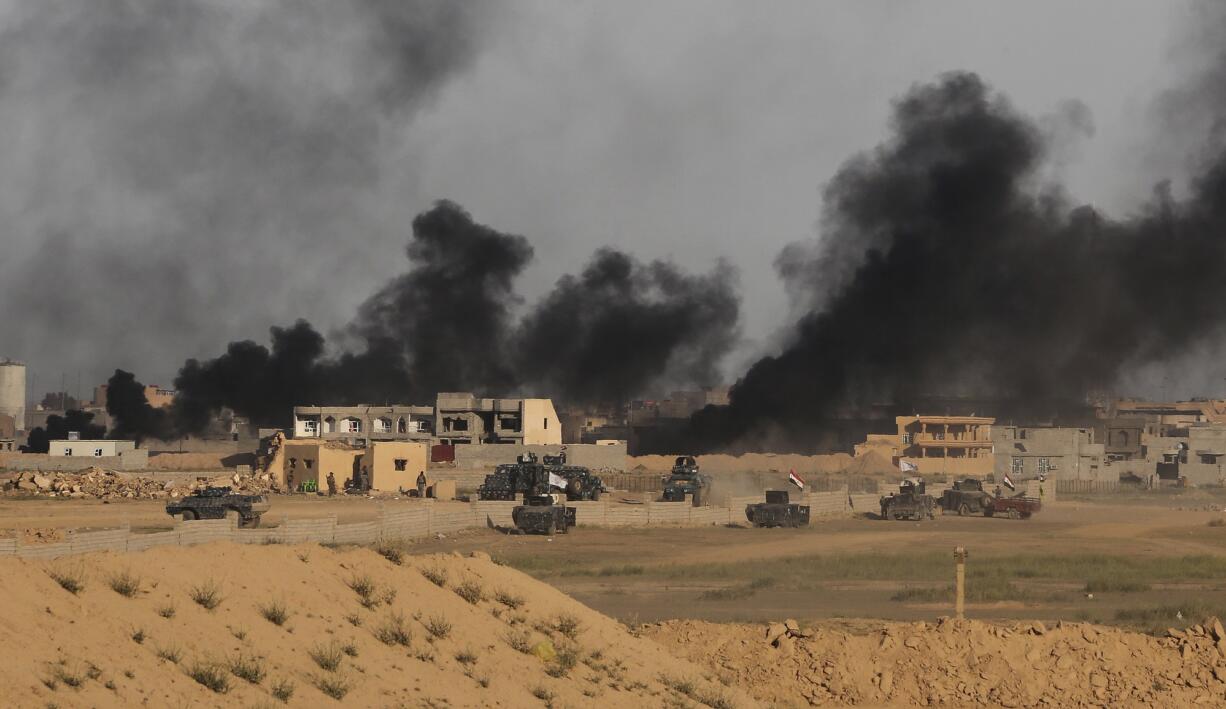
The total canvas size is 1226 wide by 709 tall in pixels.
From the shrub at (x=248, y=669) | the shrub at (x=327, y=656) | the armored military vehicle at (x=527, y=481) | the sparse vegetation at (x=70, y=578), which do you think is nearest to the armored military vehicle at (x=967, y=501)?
the armored military vehicle at (x=527, y=481)

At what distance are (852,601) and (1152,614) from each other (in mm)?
6446

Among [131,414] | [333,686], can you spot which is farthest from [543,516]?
[131,414]

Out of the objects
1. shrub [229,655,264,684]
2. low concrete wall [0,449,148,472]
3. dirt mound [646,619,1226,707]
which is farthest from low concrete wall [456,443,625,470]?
shrub [229,655,264,684]

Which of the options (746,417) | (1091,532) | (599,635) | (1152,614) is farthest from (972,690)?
(746,417)

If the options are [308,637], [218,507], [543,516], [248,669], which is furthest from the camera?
[543,516]

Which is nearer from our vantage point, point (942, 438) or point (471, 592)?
point (471, 592)

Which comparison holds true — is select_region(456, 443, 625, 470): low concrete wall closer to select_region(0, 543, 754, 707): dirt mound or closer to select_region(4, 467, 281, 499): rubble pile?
select_region(4, 467, 281, 499): rubble pile

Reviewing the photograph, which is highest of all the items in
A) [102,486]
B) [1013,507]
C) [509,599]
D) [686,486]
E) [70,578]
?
[70,578]

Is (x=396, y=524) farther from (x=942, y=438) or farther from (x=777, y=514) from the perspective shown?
Result: (x=942, y=438)

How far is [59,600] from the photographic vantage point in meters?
15.3

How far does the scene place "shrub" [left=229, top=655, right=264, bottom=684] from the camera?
14891 mm

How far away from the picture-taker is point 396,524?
43188mm

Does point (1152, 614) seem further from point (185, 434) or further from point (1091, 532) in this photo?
point (185, 434)

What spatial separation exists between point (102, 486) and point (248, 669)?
54.6 metres
